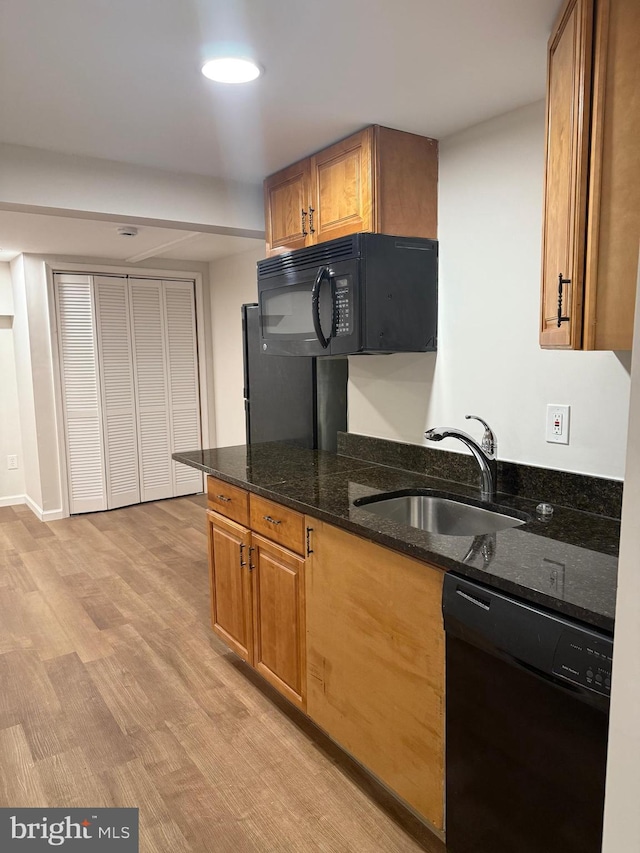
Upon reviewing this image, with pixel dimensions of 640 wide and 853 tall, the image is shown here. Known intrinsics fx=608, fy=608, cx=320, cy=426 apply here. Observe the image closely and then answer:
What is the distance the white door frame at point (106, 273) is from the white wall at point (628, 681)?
5.16 metres

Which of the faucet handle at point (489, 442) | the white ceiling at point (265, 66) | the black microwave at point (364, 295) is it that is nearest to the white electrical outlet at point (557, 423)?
the faucet handle at point (489, 442)

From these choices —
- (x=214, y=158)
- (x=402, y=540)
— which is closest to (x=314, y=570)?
(x=402, y=540)

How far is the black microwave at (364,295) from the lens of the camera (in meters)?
2.29

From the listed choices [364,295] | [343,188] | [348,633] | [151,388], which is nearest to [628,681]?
[348,633]

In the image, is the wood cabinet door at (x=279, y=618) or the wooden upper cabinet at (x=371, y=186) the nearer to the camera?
the wood cabinet door at (x=279, y=618)

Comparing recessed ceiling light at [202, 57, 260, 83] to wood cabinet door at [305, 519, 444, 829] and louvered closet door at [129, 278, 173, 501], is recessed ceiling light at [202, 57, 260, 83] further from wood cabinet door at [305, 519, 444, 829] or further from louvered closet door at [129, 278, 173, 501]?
louvered closet door at [129, 278, 173, 501]

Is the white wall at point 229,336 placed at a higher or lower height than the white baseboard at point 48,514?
higher

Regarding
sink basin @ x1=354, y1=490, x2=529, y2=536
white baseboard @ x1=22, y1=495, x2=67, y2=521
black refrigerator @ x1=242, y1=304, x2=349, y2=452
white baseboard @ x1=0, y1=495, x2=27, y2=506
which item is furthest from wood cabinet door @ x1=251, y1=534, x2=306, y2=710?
white baseboard @ x1=0, y1=495, x2=27, y2=506

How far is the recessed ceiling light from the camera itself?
68.2 inches

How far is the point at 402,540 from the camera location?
163 centimetres

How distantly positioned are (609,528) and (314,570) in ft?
3.07

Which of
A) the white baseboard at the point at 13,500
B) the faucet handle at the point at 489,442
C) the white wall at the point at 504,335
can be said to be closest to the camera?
the white wall at the point at 504,335

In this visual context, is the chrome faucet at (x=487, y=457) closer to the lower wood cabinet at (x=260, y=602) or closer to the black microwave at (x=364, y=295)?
the black microwave at (x=364, y=295)

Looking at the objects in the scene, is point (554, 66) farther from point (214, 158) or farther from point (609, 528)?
point (214, 158)
